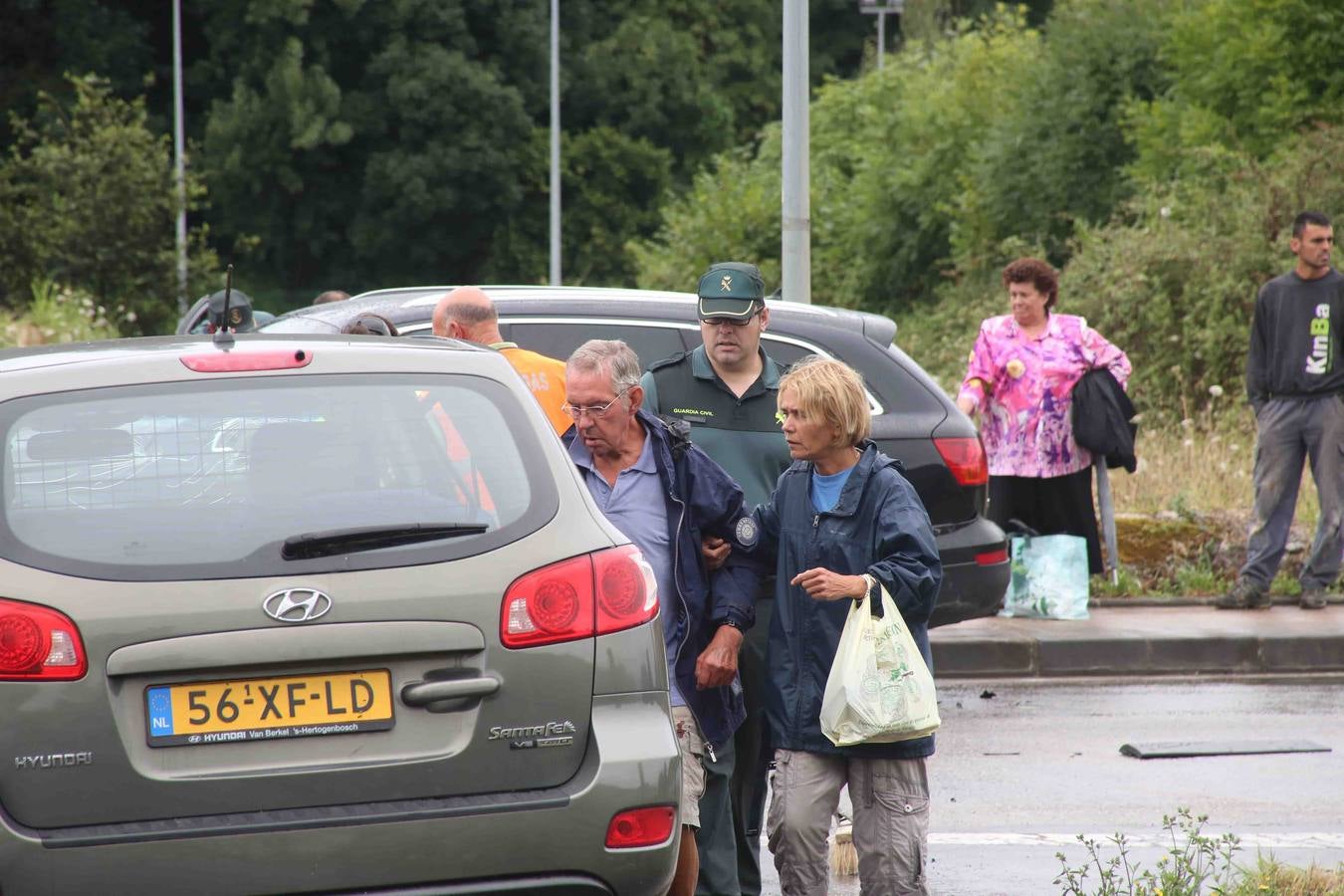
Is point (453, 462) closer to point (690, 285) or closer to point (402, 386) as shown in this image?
point (402, 386)

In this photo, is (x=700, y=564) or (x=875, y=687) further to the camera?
(x=700, y=564)

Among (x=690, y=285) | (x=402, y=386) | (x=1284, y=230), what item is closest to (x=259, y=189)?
(x=690, y=285)

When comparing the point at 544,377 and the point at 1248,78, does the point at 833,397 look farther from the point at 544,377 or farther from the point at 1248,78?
the point at 1248,78

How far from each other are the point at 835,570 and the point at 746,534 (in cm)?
27

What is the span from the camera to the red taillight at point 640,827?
3.88 meters

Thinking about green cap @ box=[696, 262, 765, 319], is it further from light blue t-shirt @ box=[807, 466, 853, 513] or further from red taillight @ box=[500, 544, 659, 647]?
red taillight @ box=[500, 544, 659, 647]

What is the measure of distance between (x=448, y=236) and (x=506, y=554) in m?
51.8

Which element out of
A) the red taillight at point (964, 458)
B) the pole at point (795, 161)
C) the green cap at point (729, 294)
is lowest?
the red taillight at point (964, 458)

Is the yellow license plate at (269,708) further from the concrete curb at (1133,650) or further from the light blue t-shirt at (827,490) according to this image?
the concrete curb at (1133,650)

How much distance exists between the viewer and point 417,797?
374cm

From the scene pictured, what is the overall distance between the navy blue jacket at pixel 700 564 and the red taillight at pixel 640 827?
2.67 feet

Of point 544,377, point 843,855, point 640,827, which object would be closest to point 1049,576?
point 843,855

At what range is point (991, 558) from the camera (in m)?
7.64

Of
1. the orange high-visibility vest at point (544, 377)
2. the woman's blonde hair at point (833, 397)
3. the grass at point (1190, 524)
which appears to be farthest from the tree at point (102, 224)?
the woman's blonde hair at point (833, 397)
